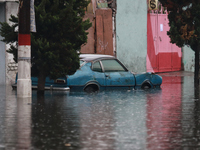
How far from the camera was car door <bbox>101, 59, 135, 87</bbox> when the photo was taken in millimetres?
19531

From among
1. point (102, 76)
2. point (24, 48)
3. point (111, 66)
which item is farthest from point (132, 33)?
point (24, 48)

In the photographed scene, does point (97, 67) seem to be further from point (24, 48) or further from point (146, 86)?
point (24, 48)

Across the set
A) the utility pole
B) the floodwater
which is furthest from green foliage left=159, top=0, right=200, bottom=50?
the utility pole

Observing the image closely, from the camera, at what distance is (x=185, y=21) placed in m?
25.7

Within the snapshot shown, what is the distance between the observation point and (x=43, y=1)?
59.1 feet

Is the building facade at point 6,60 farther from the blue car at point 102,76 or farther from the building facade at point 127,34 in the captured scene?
the blue car at point 102,76

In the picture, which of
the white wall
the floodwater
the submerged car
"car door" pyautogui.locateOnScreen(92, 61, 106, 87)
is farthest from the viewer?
the white wall

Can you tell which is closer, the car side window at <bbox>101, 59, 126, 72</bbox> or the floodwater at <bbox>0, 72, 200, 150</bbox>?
the floodwater at <bbox>0, 72, 200, 150</bbox>

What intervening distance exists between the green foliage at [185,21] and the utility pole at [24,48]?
993 cm

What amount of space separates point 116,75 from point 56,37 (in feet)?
8.76

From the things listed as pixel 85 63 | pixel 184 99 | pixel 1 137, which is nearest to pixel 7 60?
pixel 85 63

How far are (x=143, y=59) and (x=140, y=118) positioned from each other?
20.6m

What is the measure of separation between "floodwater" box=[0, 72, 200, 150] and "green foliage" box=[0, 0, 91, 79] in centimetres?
Answer: 132

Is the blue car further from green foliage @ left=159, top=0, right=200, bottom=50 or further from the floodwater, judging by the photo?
green foliage @ left=159, top=0, right=200, bottom=50
